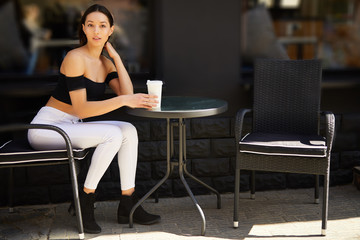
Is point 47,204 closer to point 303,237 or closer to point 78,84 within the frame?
point 78,84

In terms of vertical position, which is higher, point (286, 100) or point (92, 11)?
point (92, 11)

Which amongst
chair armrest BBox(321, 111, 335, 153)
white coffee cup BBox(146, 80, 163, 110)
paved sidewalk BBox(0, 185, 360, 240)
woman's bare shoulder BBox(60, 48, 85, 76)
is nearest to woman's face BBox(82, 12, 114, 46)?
woman's bare shoulder BBox(60, 48, 85, 76)

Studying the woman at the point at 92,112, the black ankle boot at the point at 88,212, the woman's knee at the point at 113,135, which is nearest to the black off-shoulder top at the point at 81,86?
the woman at the point at 92,112

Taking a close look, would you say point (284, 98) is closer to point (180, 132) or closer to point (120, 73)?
point (180, 132)

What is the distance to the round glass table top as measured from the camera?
305 centimetres

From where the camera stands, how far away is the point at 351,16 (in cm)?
457

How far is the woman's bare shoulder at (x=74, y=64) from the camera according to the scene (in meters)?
3.10

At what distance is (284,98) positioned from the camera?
3680mm

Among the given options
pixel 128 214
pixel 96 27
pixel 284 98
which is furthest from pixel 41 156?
pixel 284 98

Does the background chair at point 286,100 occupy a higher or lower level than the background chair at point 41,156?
higher

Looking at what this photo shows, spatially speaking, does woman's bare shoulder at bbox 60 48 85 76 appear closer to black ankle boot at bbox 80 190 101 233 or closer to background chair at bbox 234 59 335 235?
black ankle boot at bbox 80 190 101 233

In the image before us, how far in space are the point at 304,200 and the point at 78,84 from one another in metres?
1.99

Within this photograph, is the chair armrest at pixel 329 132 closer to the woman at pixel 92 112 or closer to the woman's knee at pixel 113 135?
the woman at pixel 92 112

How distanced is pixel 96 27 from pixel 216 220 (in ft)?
5.09
